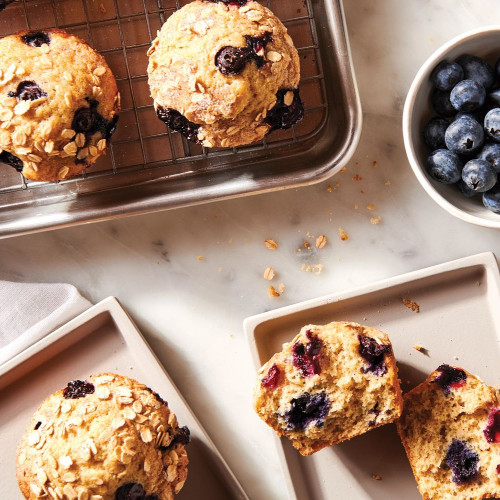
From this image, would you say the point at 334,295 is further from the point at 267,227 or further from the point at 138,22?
the point at 138,22

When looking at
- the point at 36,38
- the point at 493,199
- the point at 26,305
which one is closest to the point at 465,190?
the point at 493,199

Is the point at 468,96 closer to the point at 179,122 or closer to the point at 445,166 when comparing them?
the point at 445,166

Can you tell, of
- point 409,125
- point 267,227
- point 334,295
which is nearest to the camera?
point 409,125

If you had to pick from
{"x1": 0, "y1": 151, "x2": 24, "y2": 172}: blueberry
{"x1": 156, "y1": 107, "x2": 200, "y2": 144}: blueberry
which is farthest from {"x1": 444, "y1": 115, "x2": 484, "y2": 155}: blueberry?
{"x1": 0, "y1": 151, "x2": 24, "y2": 172}: blueberry

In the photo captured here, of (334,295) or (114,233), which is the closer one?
(334,295)

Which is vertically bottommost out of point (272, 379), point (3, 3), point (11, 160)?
point (272, 379)

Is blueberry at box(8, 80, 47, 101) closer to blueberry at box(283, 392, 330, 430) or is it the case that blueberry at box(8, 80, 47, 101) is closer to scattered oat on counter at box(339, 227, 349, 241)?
scattered oat on counter at box(339, 227, 349, 241)

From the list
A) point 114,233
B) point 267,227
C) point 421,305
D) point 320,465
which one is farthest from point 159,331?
point 421,305

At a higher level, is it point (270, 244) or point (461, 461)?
point (270, 244)
